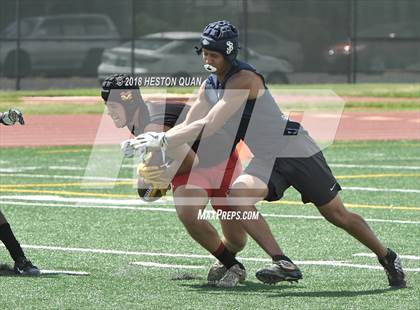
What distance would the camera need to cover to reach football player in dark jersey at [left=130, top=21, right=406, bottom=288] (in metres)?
Result: 8.87

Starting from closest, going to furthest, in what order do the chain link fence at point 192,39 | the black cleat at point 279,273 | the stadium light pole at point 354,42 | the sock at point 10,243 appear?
the black cleat at point 279,273 < the sock at point 10,243 < the chain link fence at point 192,39 < the stadium light pole at point 354,42

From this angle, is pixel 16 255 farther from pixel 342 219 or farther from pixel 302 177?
pixel 342 219

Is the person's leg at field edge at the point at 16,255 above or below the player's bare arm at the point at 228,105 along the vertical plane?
below

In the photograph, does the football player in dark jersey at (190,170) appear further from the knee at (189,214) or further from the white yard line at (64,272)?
the white yard line at (64,272)

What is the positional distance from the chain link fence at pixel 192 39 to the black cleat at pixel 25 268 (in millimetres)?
22790

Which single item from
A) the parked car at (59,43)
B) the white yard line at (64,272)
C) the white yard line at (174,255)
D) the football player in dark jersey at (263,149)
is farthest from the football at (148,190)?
the parked car at (59,43)

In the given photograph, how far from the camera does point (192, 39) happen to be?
3281 cm

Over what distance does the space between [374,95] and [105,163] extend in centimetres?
1389

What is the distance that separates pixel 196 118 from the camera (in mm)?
9195

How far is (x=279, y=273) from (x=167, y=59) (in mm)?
24331

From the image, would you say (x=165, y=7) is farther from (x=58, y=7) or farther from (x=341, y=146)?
(x=341, y=146)

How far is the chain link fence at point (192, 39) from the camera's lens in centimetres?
3238

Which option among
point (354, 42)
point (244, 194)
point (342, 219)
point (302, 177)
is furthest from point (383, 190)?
point (354, 42)

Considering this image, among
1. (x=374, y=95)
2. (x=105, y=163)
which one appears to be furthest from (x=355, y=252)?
(x=374, y=95)
